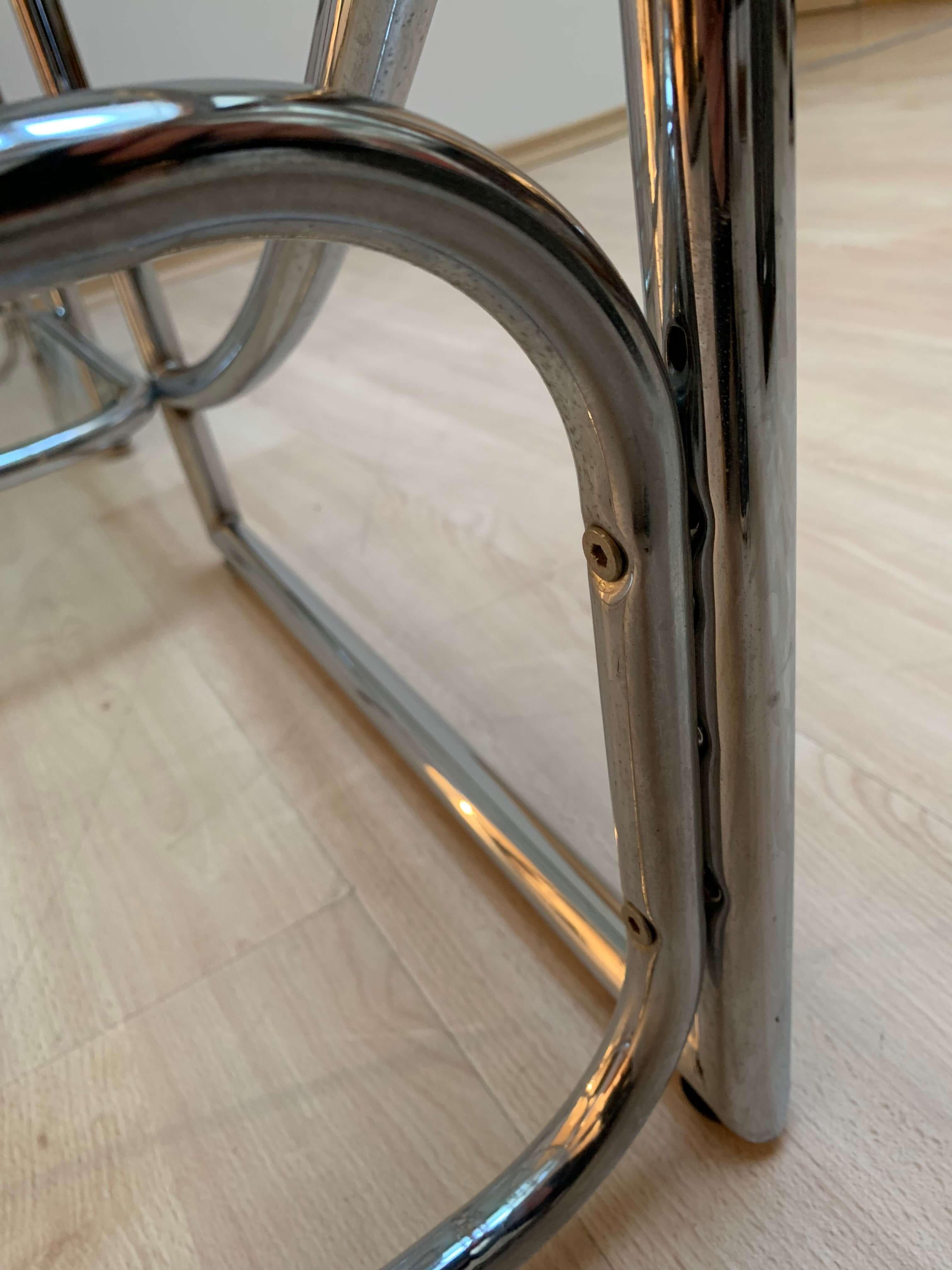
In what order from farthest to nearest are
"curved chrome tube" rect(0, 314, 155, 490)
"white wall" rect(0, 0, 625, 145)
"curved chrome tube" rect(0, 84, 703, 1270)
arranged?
"white wall" rect(0, 0, 625, 145), "curved chrome tube" rect(0, 314, 155, 490), "curved chrome tube" rect(0, 84, 703, 1270)

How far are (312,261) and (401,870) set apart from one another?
0.28 m

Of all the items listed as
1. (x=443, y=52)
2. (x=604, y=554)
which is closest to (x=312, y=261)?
(x=604, y=554)

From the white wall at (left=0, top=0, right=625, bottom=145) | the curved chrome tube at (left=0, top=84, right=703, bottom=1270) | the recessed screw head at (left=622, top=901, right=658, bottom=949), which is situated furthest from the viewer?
the white wall at (left=0, top=0, right=625, bottom=145)

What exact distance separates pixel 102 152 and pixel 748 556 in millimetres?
160

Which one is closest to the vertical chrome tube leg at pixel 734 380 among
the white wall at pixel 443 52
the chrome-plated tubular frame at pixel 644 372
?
the chrome-plated tubular frame at pixel 644 372

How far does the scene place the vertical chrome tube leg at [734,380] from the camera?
18 centimetres

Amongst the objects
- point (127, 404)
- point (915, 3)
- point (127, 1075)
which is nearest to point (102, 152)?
point (127, 1075)

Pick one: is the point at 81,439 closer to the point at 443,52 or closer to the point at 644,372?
the point at 644,372

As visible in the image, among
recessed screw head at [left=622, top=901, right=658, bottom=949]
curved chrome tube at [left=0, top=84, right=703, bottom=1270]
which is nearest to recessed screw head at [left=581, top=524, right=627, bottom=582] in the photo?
curved chrome tube at [left=0, top=84, right=703, bottom=1270]

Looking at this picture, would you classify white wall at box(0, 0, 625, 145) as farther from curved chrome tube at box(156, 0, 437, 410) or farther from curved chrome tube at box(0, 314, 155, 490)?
curved chrome tube at box(156, 0, 437, 410)

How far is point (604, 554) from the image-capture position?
22 centimetres

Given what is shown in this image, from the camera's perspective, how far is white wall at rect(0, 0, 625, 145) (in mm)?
1445

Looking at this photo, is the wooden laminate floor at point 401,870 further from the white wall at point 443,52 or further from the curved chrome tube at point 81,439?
the white wall at point 443,52

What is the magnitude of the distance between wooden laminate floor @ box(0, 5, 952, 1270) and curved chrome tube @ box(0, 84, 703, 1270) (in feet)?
0.19
